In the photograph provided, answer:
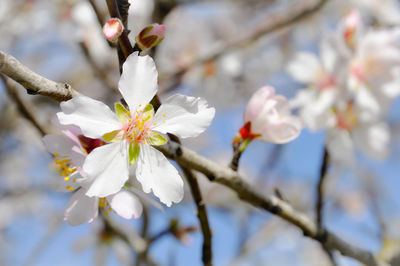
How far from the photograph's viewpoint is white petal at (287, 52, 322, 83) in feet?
5.95

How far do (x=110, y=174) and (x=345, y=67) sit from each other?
124 centimetres

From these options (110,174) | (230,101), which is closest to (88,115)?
(110,174)

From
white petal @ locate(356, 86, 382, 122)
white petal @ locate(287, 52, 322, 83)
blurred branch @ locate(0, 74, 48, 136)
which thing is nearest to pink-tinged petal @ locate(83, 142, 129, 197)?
blurred branch @ locate(0, 74, 48, 136)

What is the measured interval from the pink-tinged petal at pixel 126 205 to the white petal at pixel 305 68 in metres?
1.21

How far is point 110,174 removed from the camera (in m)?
0.74

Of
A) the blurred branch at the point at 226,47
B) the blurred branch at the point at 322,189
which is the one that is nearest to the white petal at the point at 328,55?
the blurred branch at the point at 226,47

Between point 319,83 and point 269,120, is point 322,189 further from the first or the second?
point 319,83

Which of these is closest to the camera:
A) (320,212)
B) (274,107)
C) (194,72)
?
(274,107)

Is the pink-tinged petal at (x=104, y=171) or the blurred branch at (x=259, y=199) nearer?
the pink-tinged petal at (x=104, y=171)

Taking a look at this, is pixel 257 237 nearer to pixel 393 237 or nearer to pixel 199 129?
pixel 393 237

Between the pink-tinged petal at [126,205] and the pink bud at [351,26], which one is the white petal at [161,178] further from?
the pink bud at [351,26]

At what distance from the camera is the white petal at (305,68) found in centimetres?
181

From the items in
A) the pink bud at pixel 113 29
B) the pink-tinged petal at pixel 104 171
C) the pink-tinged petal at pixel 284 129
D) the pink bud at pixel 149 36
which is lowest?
the pink-tinged petal at pixel 284 129

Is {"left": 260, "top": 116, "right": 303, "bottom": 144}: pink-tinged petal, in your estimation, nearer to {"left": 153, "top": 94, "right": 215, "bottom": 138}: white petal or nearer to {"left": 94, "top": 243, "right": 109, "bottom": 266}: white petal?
{"left": 153, "top": 94, "right": 215, "bottom": 138}: white petal
